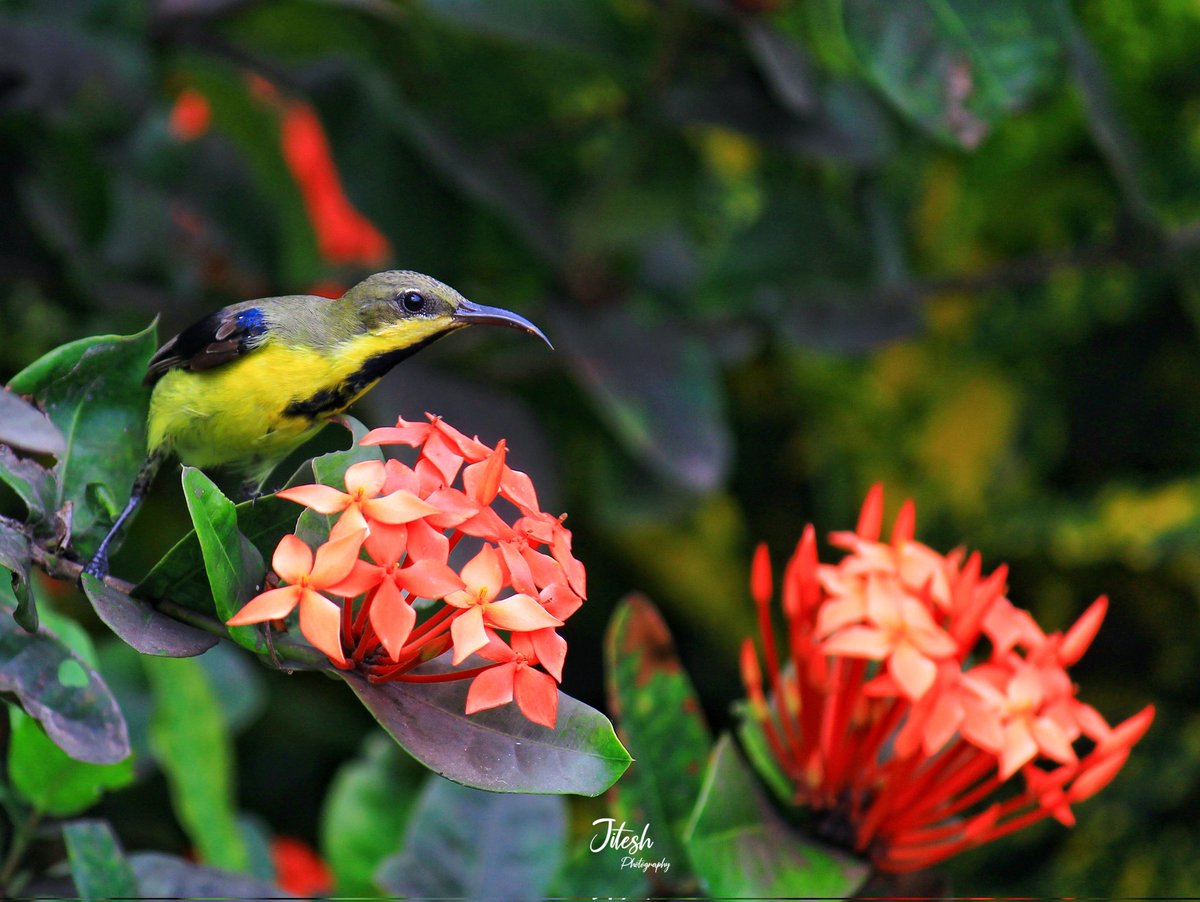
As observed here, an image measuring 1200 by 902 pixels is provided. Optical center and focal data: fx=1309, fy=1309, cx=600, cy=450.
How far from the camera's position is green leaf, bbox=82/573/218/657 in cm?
88

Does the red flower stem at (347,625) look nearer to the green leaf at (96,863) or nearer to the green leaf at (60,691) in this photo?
the green leaf at (60,691)

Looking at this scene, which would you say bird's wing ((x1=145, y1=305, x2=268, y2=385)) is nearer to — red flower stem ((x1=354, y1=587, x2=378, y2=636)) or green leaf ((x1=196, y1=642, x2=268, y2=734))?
red flower stem ((x1=354, y1=587, x2=378, y2=636))

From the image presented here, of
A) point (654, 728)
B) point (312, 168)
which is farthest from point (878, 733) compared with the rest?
point (312, 168)

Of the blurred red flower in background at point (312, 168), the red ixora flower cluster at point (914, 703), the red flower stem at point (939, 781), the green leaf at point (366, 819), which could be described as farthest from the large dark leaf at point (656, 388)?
the red flower stem at point (939, 781)

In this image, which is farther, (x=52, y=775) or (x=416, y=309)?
(x=52, y=775)

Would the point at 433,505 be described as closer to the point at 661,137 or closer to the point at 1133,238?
the point at 661,137

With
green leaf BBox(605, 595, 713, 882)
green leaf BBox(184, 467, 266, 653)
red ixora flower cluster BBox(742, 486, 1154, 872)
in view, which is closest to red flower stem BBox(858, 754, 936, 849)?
red ixora flower cluster BBox(742, 486, 1154, 872)

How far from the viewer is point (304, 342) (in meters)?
1.26

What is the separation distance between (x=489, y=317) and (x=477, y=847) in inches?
26.1

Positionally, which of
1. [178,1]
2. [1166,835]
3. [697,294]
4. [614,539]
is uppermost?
[178,1]

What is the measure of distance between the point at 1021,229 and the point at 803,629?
1.70 meters

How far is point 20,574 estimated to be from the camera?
0.86 m

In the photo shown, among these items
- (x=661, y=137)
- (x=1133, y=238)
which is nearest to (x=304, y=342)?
(x=661, y=137)

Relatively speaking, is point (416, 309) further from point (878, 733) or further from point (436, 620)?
point (878, 733)
